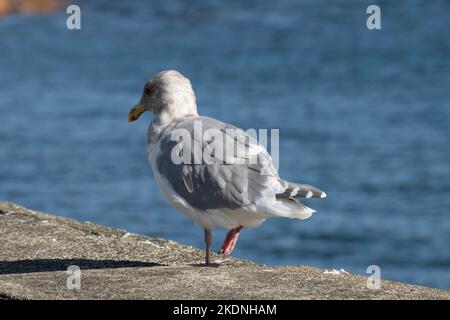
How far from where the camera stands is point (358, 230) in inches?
532

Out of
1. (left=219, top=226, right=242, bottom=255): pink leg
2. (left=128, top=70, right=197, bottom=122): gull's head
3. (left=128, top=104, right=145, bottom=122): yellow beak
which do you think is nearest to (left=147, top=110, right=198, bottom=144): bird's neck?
(left=128, top=70, right=197, bottom=122): gull's head

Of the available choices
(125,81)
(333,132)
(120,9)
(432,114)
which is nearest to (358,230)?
(333,132)

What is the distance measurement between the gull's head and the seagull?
20cm

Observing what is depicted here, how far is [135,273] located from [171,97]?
109cm

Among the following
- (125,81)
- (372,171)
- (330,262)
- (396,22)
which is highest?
(396,22)

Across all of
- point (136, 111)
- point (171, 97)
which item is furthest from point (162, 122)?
point (136, 111)

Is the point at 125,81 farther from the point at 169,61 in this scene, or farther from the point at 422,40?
the point at 422,40

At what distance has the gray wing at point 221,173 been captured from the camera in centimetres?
580

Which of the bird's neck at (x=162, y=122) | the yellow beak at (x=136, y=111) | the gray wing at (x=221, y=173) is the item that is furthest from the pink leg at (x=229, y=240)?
the yellow beak at (x=136, y=111)

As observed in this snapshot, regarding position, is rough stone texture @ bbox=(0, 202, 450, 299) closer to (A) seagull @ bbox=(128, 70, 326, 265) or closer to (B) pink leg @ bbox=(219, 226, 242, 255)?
(B) pink leg @ bbox=(219, 226, 242, 255)

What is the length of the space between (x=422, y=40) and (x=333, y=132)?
574 centimetres

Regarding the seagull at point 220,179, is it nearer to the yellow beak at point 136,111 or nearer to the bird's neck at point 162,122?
the bird's neck at point 162,122

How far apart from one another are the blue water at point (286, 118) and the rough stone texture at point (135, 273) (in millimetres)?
5121

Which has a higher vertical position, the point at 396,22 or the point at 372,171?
the point at 396,22
